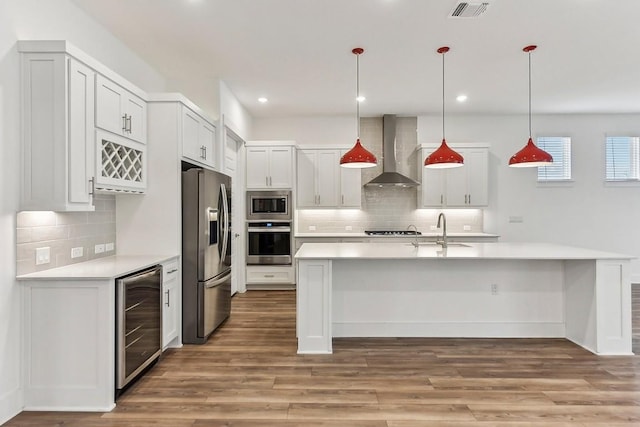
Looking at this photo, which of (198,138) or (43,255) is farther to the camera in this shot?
(198,138)

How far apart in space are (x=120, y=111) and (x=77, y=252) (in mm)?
1211

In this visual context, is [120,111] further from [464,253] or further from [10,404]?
[464,253]

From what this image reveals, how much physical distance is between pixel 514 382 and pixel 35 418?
3.33 metres

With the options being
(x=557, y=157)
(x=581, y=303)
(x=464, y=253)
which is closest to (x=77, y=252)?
(x=464, y=253)

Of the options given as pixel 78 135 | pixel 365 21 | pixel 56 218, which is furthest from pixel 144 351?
pixel 365 21

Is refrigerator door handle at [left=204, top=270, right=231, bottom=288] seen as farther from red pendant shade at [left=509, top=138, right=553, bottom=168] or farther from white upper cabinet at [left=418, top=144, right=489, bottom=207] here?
white upper cabinet at [left=418, top=144, right=489, bottom=207]

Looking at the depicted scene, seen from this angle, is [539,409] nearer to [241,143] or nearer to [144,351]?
[144,351]

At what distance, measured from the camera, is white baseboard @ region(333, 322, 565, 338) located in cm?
386

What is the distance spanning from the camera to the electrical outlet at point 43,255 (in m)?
2.65

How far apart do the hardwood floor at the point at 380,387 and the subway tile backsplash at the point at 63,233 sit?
1034 millimetres

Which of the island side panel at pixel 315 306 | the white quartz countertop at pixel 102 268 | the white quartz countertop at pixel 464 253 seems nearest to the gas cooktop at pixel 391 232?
the white quartz countertop at pixel 464 253

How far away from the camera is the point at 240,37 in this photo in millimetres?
3717

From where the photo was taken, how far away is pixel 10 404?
238 cm

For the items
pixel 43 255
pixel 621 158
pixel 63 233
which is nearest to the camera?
pixel 43 255
